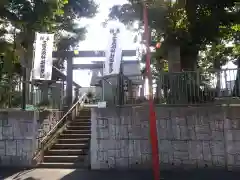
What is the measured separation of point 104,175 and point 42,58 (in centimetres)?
543

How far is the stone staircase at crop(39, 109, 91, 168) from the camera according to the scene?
10.2 m

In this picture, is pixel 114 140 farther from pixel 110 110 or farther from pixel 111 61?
pixel 111 61

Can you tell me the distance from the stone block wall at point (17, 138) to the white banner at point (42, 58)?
64.8 inches

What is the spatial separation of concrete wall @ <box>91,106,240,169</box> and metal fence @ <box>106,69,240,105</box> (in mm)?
439

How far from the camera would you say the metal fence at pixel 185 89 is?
914 cm

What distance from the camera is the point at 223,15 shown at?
10672 mm

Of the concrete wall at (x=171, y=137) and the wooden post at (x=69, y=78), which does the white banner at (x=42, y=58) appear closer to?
the concrete wall at (x=171, y=137)

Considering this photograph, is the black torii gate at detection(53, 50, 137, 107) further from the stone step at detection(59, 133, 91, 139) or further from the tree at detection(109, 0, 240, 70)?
the tree at detection(109, 0, 240, 70)

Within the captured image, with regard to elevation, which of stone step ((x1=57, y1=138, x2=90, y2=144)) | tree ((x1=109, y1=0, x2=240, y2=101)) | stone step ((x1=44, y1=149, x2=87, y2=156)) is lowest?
stone step ((x1=44, y1=149, x2=87, y2=156))

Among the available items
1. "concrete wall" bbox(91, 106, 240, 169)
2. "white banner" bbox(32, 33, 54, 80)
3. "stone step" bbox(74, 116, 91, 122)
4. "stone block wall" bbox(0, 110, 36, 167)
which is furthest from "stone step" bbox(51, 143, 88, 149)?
"white banner" bbox(32, 33, 54, 80)

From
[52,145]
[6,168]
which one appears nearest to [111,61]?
[52,145]

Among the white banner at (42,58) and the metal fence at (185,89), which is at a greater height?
the white banner at (42,58)

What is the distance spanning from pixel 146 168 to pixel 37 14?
7.07 m

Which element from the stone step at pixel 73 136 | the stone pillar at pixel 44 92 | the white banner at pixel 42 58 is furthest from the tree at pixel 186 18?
the stone step at pixel 73 136
